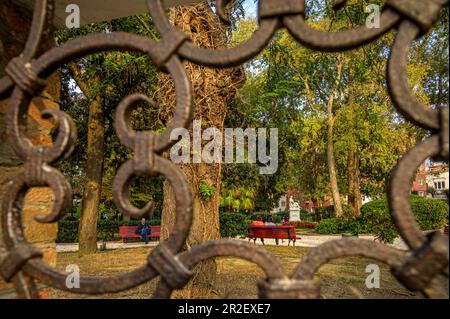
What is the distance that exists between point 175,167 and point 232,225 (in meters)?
17.5

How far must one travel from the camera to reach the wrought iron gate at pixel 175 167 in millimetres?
750

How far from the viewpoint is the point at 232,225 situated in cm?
1803

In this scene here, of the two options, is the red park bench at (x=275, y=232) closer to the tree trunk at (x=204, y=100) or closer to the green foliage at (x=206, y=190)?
the tree trunk at (x=204, y=100)

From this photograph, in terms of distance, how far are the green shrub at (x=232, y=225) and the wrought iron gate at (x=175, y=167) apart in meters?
17.0

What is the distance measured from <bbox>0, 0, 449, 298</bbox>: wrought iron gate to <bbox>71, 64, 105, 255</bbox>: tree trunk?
11.1 metres

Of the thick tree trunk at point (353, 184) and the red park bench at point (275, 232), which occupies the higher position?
the thick tree trunk at point (353, 184)

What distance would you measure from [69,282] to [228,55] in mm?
705

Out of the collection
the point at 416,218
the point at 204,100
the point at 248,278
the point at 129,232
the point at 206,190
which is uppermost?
the point at 204,100

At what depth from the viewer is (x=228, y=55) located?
2.92 ft

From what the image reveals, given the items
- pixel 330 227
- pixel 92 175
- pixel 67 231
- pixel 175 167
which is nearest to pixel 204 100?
pixel 175 167

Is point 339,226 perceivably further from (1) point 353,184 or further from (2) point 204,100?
(2) point 204,100

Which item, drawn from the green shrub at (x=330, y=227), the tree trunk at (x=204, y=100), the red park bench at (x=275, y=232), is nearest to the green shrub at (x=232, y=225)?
the red park bench at (x=275, y=232)

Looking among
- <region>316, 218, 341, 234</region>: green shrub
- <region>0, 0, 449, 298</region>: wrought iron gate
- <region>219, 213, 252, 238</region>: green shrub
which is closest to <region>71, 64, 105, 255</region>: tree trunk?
<region>219, 213, 252, 238</region>: green shrub

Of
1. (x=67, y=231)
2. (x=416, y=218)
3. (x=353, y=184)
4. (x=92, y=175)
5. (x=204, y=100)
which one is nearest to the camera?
(x=204, y=100)
